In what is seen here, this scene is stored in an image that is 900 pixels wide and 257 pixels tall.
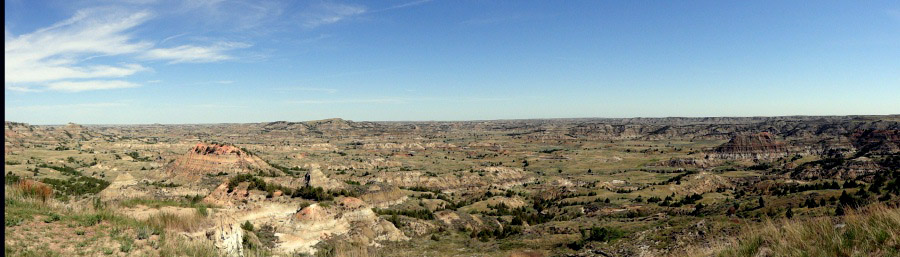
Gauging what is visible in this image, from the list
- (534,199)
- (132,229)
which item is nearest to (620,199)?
(534,199)

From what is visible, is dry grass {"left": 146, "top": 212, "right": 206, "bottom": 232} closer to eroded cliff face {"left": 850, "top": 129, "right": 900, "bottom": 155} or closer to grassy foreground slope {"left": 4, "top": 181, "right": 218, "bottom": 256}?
grassy foreground slope {"left": 4, "top": 181, "right": 218, "bottom": 256}

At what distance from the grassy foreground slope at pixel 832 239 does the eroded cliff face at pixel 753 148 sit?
5378 inches

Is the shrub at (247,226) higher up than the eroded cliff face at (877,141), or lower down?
lower down

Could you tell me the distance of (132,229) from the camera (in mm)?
11898

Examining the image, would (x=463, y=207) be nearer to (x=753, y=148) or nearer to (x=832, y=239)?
(x=832, y=239)

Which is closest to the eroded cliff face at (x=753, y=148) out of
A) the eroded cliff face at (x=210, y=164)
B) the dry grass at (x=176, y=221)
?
the eroded cliff face at (x=210, y=164)

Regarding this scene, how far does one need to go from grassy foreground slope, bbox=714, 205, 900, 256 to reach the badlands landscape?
0.09 feet

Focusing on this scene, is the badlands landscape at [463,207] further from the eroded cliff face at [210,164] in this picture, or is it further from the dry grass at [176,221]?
the eroded cliff face at [210,164]

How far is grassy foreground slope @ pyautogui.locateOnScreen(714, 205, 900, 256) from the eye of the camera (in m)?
6.03

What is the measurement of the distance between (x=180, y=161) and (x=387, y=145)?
380 feet

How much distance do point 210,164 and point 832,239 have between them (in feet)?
259

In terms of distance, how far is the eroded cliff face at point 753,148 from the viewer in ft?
396

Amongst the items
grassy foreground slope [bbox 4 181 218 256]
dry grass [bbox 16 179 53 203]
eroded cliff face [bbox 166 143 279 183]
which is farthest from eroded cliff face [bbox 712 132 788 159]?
dry grass [bbox 16 179 53 203]

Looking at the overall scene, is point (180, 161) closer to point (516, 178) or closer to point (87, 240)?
point (516, 178)
